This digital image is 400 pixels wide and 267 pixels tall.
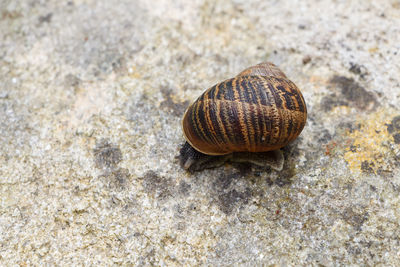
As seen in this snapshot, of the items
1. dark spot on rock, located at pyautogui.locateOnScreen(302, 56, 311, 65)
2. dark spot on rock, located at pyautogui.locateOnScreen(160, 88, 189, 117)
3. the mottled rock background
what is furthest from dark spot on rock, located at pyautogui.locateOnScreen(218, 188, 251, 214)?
dark spot on rock, located at pyautogui.locateOnScreen(302, 56, 311, 65)

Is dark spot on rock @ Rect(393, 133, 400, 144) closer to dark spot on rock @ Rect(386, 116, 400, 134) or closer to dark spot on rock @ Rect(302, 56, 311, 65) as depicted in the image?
dark spot on rock @ Rect(386, 116, 400, 134)

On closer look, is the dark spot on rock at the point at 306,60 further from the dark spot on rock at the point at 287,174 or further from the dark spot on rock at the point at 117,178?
the dark spot on rock at the point at 117,178

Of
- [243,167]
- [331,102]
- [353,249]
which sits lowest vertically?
[353,249]

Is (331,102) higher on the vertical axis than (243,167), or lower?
higher

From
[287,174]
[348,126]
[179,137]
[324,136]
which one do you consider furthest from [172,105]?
[348,126]

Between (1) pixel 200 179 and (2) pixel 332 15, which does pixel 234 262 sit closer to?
(1) pixel 200 179

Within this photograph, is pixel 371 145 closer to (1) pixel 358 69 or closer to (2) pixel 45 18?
(1) pixel 358 69
